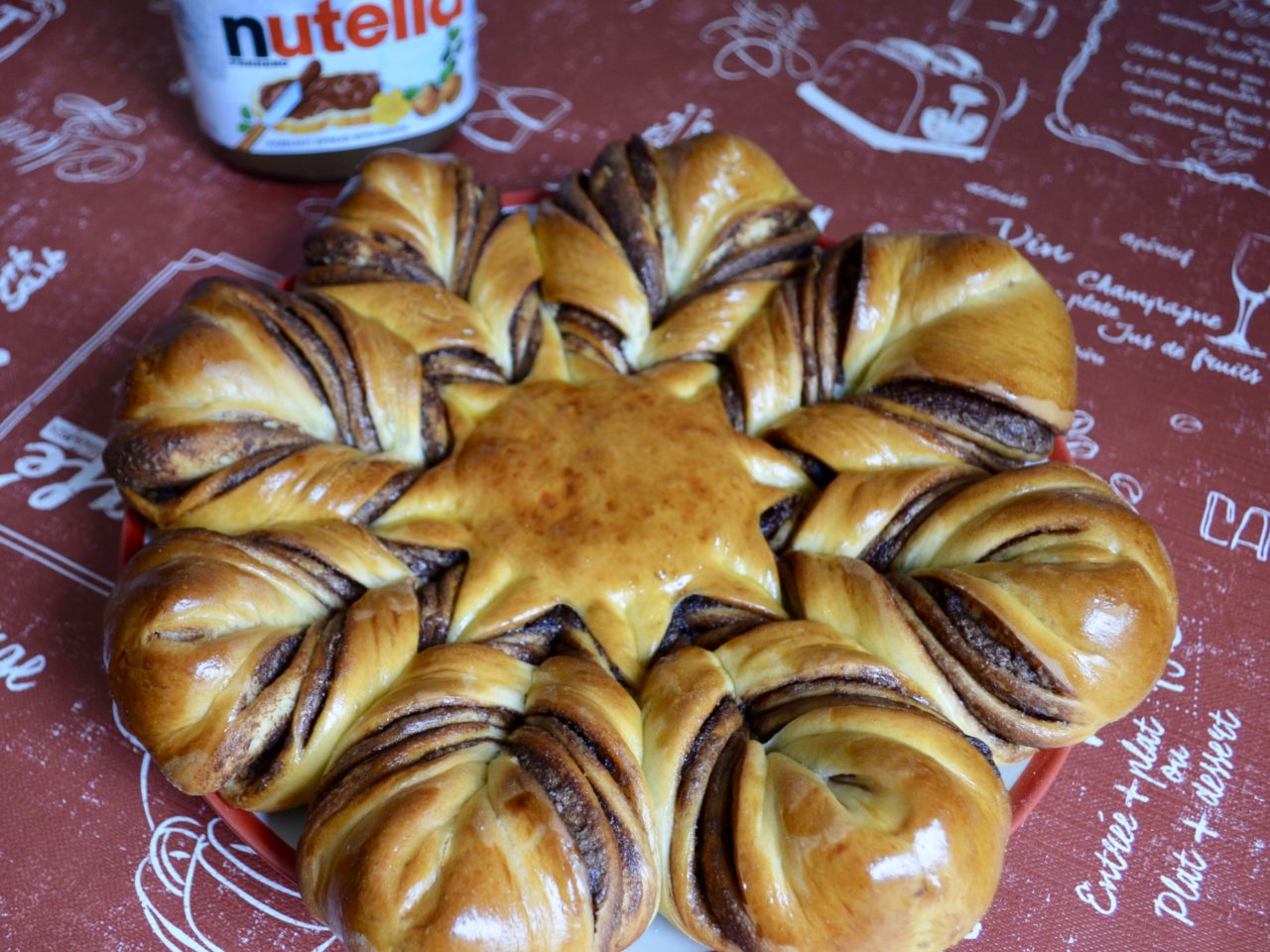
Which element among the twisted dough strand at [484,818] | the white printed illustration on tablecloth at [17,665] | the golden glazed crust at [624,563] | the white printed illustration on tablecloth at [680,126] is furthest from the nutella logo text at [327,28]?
the twisted dough strand at [484,818]

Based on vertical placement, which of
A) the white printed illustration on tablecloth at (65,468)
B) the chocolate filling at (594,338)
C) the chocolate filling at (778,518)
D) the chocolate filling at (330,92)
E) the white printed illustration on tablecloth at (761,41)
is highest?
the chocolate filling at (330,92)

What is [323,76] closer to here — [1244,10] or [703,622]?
[703,622]

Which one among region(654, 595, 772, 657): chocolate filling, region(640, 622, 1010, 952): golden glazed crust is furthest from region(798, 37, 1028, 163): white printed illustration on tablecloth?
region(640, 622, 1010, 952): golden glazed crust

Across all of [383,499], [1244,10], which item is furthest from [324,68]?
[1244,10]

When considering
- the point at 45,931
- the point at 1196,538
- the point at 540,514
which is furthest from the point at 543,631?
the point at 1196,538

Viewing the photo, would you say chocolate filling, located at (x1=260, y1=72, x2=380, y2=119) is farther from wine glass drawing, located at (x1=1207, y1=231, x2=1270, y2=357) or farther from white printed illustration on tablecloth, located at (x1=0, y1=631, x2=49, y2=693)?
wine glass drawing, located at (x1=1207, y1=231, x2=1270, y2=357)

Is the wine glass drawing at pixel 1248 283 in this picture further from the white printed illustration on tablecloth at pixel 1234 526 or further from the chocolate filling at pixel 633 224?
the chocolate filling at pixel 633 224

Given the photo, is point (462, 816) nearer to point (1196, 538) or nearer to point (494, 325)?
point (494, 325)
